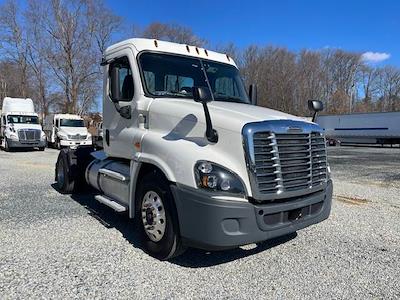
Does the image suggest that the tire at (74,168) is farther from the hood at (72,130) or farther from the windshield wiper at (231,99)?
the hood at (72,130)

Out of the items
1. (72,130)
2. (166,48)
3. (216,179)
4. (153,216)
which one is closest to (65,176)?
(166,48)

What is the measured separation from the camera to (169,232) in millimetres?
4402

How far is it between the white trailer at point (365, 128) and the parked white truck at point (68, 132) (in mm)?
23142

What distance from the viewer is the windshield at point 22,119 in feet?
82.5

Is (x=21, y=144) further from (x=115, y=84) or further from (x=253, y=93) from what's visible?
(x=253, y=93)

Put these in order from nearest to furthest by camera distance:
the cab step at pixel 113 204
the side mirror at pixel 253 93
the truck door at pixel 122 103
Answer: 1. the cab step at pixel 113 204
2. the truck door at pixel 122 103
3. the side mirror at pixel 253 93

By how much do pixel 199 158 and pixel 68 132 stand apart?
80.2 ft

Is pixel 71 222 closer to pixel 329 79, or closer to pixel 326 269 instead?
pixel 326 269

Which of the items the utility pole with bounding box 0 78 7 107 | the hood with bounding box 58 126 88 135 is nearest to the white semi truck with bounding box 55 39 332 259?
the hood with bounding box 58 126 88 135

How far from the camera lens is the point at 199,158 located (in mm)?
4145

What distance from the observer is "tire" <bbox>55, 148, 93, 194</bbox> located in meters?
8.31

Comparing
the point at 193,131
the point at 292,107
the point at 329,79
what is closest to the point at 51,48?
the point at 292,107

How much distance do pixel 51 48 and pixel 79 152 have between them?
41900 millimetres

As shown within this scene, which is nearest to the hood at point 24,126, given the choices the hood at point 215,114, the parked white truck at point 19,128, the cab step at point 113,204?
the parked white truck at point 19,128
